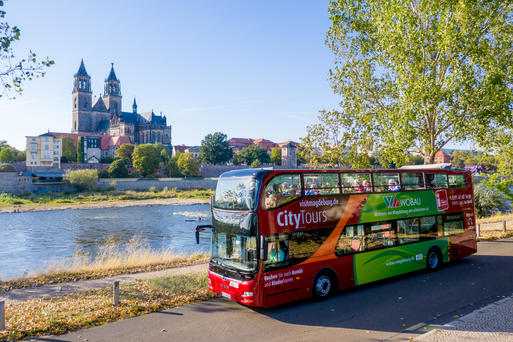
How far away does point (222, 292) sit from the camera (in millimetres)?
9609

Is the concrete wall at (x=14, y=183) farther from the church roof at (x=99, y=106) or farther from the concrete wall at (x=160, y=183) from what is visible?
the church roof at (x=99, y=106)

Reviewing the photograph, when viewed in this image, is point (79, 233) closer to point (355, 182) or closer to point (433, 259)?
point (355, 182)

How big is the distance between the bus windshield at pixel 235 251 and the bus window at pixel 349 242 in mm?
2693

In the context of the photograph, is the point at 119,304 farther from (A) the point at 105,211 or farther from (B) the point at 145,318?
(A) the point at 105,211


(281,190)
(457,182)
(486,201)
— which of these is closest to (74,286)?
(281,190)

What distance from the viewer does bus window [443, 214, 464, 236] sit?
1362 cm

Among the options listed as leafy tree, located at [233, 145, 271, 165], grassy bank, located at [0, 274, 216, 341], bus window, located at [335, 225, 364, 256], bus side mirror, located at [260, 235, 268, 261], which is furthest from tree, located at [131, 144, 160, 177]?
bus side mirror, located at [260, 235, 268, 261]

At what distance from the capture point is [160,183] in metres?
88.9

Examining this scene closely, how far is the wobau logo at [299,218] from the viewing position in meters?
9.16

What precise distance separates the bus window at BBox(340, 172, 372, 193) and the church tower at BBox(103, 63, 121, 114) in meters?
164

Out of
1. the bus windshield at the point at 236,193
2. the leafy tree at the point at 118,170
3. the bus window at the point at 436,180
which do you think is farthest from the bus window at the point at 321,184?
the leafy tree at the point at 118,170

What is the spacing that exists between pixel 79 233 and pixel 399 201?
1340 inches

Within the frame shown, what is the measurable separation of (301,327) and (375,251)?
4.10m

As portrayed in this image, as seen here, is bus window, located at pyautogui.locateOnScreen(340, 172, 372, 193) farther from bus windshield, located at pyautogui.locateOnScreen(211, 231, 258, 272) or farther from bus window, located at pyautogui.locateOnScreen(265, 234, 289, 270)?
bus windshield, located at pyautogui.locateOnScreen(211, 231, 258, 272)
